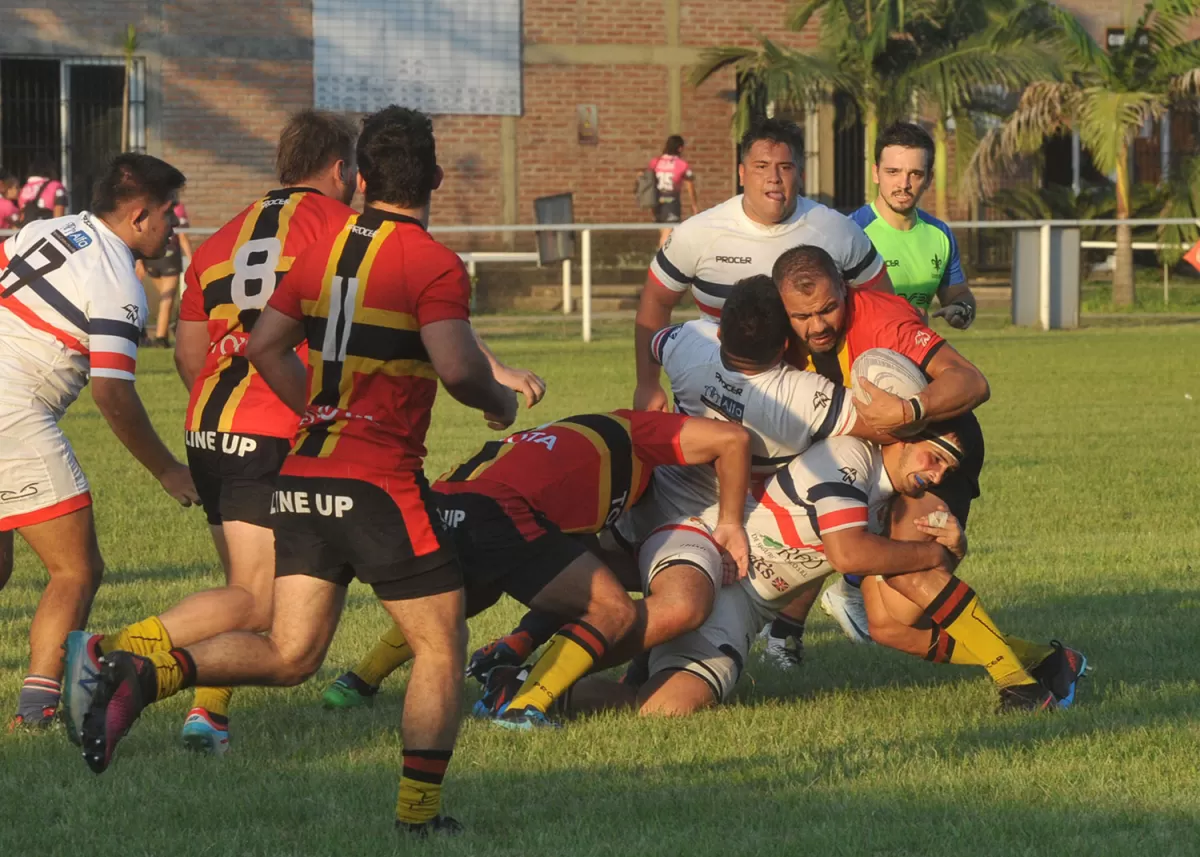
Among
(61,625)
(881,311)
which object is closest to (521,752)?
(61,625)

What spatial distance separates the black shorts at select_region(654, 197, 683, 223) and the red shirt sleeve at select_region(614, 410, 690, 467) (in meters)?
21.9

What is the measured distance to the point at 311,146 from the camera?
6043mm

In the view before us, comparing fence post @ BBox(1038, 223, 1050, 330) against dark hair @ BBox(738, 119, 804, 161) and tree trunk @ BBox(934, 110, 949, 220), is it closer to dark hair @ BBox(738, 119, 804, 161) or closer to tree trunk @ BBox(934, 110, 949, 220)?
tree trunk @ BBox(934, 110, 949, 220)

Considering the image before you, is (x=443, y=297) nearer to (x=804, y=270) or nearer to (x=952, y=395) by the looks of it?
(x=804, y=270)

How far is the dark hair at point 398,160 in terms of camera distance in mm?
4594

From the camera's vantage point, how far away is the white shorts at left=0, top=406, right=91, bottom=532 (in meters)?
5.81

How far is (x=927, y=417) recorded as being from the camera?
6.06 m

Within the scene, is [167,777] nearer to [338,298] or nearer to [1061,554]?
[338,298]

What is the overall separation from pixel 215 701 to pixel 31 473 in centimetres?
91

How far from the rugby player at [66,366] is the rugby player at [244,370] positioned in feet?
0.51

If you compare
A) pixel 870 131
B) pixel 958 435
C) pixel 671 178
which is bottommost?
pixel 958 435

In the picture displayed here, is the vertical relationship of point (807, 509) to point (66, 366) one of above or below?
below

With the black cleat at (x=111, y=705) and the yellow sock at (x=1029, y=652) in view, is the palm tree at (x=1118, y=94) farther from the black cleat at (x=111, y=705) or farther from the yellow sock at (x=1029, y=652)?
the black cleat at (x=111, y=705)

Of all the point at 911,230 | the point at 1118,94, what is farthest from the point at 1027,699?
the point at 1118,94
